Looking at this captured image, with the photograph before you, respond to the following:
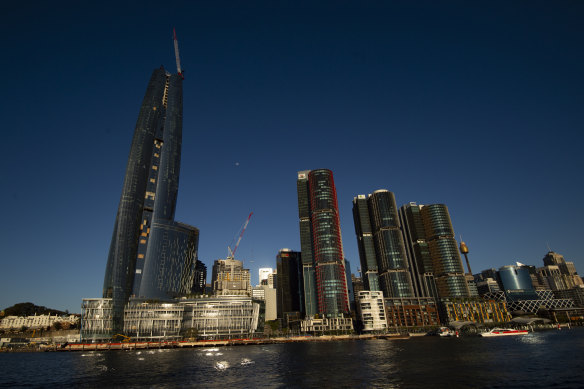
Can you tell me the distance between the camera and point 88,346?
643 ft

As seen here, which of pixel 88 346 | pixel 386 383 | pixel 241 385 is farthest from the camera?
pixel 88 346

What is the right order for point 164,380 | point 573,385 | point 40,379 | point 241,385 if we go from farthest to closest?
point 40,379 < point 164,380 < point 241,385 < point 573,385

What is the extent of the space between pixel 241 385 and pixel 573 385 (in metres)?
53.9

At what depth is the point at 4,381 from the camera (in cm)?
7681

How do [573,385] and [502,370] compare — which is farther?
[502,370]

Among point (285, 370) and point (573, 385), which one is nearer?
point (573, 385)

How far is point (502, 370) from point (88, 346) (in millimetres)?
222467

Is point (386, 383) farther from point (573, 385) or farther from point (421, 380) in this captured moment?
point (573, 385)

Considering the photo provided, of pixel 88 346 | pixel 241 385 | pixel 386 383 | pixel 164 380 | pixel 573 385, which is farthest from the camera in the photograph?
pixel 88 346

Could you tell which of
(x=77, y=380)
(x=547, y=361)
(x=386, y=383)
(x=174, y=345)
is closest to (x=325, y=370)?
(x=386, y=383)

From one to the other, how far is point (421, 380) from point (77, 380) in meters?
74.8

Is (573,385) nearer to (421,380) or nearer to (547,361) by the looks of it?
(421,380)

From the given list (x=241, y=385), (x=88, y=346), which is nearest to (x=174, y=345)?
(x=88, y=346)

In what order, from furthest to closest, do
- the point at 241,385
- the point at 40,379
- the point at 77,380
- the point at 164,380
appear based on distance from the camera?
the point at 40,379 → the point at 77,380 → the point at 164,380 → the point at 241,385
